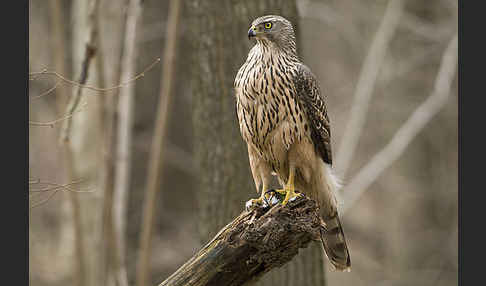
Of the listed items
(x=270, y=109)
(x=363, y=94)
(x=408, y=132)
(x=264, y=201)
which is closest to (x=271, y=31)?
(x=270, y=109)

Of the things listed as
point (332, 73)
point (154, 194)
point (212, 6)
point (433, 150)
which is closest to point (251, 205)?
point (154, 194)

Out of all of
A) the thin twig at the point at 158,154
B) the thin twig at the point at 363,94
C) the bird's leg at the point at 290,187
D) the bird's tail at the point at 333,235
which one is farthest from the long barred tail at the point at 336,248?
the thin twig at the point at 363,94

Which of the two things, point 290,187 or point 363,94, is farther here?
point 363,94

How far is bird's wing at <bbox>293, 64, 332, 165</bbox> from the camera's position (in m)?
4.43

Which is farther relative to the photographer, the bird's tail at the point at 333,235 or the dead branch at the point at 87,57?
the bird's tail at the point at 333,235

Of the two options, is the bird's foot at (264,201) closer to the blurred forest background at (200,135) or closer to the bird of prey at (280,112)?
the bird of prey at (280,112)

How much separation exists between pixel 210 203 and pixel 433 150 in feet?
18.2

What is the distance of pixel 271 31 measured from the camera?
4.47 metres

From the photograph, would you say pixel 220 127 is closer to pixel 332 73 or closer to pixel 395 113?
pixel 395 113

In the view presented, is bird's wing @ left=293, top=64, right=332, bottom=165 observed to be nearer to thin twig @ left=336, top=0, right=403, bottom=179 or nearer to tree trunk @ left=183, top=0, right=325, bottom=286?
tree trunk @ left=183, top=0, right=325, bottom=286

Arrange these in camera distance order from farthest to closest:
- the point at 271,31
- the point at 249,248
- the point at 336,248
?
1. the point at 336,248
2. the point at 271,31
3. the point at 249,248

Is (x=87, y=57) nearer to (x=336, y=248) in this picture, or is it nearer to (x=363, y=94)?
(x=336, y=248)

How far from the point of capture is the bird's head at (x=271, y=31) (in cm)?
445

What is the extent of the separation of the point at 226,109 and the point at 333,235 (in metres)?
1.35
